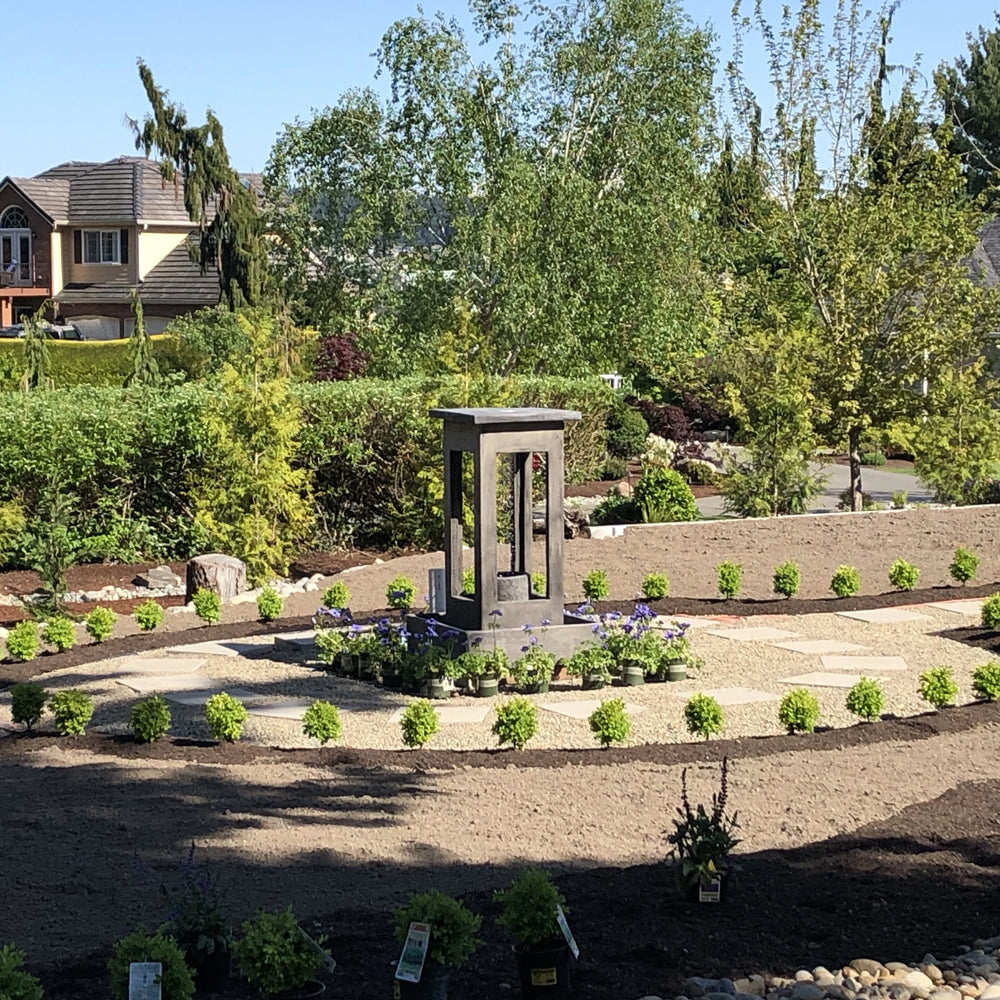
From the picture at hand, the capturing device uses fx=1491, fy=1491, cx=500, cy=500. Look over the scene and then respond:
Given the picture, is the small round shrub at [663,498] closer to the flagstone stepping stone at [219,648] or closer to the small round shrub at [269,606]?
the small round shrub at [269,606]

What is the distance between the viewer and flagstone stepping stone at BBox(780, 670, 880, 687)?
30.6 ft

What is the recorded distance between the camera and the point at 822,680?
30.9ft

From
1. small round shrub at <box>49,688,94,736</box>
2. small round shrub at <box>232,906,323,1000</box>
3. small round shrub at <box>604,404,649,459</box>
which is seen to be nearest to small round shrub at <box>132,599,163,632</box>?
small round shrub at <box>49,688,94,736</box>

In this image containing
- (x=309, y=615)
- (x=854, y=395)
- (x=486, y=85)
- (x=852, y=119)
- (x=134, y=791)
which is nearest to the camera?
(x=134, y=791)

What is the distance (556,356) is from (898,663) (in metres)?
12.1

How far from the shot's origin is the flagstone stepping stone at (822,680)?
9.31 m

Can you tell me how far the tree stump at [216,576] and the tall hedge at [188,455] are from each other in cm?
192

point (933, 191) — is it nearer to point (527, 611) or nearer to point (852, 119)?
point (852, 119)

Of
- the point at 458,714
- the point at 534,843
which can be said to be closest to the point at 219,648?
the point at 458,714

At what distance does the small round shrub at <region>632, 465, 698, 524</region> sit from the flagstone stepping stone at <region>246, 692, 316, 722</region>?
719cm

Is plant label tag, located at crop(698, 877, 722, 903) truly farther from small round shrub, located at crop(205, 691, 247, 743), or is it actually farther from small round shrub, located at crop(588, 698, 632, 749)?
small round shrub, located at crop(205, 691, 247, 743)

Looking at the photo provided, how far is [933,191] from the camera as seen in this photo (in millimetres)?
17844

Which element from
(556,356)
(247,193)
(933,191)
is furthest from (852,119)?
(247,193)

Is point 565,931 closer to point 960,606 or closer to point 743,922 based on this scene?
point 743,922
